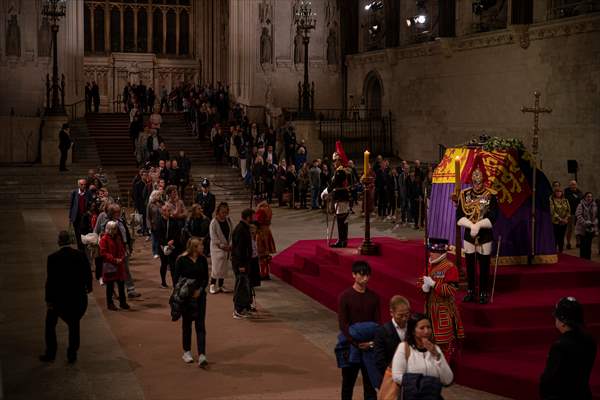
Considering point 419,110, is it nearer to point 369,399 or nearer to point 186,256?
point 186,256

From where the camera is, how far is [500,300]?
10617 mm

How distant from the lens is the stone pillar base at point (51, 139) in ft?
95.6

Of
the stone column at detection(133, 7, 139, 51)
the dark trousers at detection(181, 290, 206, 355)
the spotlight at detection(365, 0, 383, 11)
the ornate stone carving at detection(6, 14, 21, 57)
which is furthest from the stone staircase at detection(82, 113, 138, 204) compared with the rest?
the dark trousers at detection(181, 290, 206, 355)

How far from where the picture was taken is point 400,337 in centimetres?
663

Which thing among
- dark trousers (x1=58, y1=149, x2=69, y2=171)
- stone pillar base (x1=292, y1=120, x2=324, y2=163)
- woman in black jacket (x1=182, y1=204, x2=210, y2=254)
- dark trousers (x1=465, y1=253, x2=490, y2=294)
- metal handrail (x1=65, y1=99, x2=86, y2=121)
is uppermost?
metal handrail (x1=65, y1=99, x2=86, y2=121)

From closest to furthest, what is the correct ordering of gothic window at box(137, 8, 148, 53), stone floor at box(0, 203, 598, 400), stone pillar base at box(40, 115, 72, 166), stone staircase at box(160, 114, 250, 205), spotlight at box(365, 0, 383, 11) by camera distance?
1. stone floor at box(0, 203, 598, 400)
2. stone staircase at box(160, 114, 250, 205)
3. stone pillar base at box(40, 115, 72, 166)
4. spotlight at box(365, 0, 383, 11)
5. gothic window at box(137, 8, 148, 53)

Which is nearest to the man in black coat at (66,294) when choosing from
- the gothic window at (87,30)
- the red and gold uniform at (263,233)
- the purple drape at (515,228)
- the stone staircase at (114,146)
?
the red and gold uniform at (263,233)

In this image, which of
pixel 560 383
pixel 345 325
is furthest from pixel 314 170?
pixel 560 383

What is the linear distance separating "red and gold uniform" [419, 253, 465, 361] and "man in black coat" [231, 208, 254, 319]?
3.49 metres

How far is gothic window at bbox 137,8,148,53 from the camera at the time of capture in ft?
144

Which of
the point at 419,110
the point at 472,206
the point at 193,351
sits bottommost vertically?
the point at 193,351

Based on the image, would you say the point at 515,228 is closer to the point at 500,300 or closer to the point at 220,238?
the point at 500,300

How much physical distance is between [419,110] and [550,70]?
7.88 meters

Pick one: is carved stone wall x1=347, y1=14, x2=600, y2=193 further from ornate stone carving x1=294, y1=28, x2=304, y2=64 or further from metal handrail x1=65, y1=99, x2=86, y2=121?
metal handrail x1=65, y1=99, x2=86, y2=121
